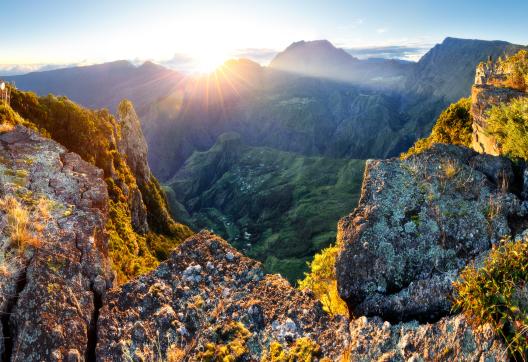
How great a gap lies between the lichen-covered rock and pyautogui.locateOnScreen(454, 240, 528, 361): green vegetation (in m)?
0.23

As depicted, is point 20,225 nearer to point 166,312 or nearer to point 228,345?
point 166,312

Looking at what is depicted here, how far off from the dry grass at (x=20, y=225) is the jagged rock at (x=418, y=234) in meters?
7.89

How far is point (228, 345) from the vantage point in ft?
23.8

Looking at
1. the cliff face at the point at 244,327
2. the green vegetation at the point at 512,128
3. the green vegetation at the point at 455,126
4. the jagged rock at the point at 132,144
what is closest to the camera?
the cliff face at the point at 244,327

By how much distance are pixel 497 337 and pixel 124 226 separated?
1694cm

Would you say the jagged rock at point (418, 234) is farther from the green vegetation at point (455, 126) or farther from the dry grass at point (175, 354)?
the green vegetation at point (455, 126)

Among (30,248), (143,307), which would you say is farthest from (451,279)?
(30,248)

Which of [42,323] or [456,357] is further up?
[42,323]

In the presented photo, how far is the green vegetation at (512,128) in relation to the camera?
11500 millimetres

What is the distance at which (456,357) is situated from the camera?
5.92 metres

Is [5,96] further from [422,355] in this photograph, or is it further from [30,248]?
[422,355]

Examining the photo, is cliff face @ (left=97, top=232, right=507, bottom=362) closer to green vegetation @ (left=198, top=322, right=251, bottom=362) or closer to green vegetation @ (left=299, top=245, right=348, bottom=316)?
green vegetation @ (left=198, top=322, right=251, bottom=362)

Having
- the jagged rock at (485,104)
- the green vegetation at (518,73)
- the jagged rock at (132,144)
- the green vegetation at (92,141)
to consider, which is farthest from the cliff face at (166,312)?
the jagged rock at (132,144)

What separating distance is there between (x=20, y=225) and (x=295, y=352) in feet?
23.9
